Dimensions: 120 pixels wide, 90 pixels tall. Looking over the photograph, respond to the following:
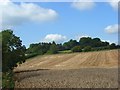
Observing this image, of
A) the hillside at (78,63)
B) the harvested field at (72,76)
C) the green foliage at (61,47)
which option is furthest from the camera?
the green foliage at (61,47)

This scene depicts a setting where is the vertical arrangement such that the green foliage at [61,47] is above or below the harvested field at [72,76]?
above

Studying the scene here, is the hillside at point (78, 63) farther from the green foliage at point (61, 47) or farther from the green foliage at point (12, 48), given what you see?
the green foliage at point (61, 47)

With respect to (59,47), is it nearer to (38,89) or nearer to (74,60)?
(74,60)

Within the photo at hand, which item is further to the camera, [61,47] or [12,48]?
[61,47]

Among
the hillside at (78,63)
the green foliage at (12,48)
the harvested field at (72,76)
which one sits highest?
the green foliage at (12,48)

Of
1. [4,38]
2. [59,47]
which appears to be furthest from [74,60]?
[59,47]

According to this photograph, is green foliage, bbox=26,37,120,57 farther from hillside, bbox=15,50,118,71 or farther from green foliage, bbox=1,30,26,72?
green foliage, bbox=1,30,26,72

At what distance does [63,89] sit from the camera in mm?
27516

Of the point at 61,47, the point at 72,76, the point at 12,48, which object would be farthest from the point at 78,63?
the point at 61,47

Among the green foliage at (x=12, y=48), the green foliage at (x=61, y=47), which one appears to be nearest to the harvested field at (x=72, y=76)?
the green foliage at (x=12, y=48)

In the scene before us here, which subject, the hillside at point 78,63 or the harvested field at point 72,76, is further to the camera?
the hillside at point 78,63

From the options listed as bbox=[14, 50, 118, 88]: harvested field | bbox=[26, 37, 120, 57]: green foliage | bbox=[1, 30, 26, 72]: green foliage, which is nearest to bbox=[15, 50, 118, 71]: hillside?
bbox=[14, 50, 118, 88]: harvested field

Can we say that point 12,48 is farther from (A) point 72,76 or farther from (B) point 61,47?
(B) point 61,47

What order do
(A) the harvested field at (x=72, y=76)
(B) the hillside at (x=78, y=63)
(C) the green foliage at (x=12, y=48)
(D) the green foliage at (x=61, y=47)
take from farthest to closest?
(D) the green foliage at (x=61, y=47)
(B) the hillside at (x=78, y=63)
(C) the green foliage at (x=12, y=48)
(A) the harvested field at (x=72, y=76)
